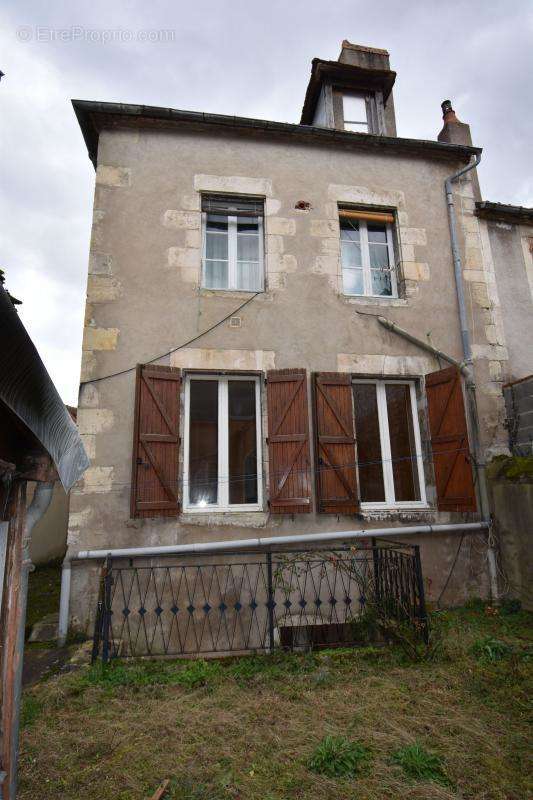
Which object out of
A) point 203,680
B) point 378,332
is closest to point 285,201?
point 378,332

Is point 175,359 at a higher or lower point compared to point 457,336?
lower

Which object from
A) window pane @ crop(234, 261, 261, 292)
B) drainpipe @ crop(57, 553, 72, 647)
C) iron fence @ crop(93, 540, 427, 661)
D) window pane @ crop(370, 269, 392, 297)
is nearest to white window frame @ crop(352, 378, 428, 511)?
iron fence @ crop(93, 540, 427, 661)

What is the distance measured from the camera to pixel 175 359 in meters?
5.66

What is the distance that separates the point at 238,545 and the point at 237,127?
5565mm

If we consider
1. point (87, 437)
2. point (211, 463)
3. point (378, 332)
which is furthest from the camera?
point (378, 332)

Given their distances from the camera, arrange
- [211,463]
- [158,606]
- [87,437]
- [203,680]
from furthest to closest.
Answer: [211,463] → [87,437] → [158,606] → [203,680]

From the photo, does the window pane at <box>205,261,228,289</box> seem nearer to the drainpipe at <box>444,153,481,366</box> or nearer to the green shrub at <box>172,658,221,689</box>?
the drainpipe at <box>444,153,481,366</box>

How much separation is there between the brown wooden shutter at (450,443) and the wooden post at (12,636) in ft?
16.3

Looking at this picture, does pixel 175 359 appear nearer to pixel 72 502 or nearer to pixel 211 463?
pixel 211 463

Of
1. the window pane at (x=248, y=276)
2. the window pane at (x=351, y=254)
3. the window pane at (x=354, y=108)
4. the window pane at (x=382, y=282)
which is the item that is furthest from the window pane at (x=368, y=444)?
the window pane at (x=354, y=108)

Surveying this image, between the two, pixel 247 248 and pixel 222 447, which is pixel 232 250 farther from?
pixel 222 447

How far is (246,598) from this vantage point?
17.1 ft

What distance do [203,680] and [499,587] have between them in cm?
390

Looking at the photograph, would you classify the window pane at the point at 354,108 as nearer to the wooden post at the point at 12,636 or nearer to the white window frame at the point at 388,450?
the white window frame at the point at 388,450
